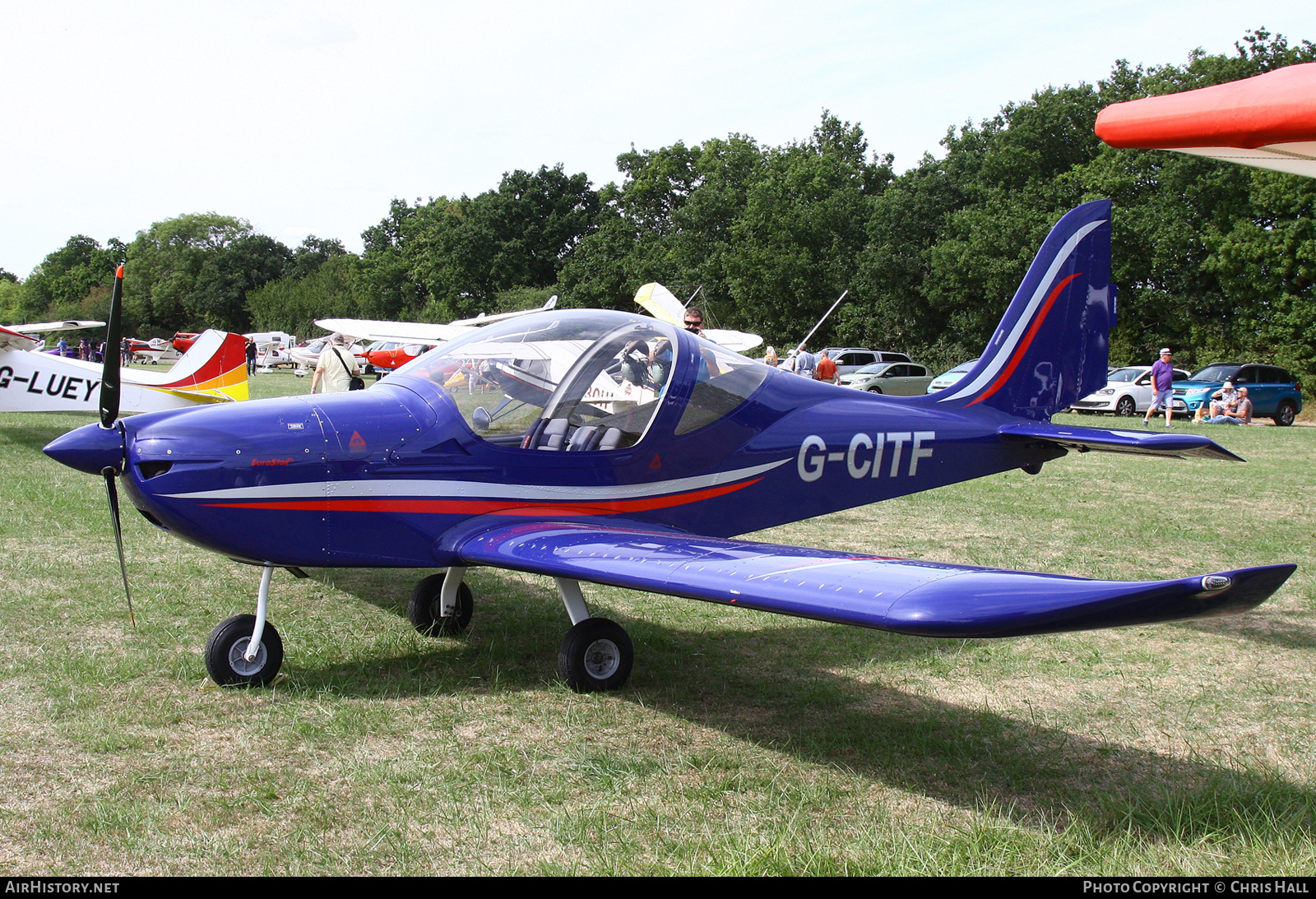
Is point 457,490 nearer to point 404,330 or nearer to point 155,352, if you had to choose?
point 404,330

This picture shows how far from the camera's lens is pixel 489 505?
450 centimetres

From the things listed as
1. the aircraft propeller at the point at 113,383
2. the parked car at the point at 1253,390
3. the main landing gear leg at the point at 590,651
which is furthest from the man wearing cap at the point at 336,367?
the parked car at the point at 1253,390

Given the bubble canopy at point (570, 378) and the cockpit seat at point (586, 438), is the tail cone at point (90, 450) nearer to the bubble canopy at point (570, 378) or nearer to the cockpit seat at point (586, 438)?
the bubble canopy at point (570, 378)

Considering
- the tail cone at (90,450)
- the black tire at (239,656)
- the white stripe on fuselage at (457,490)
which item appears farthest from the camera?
the black tire at (239,656)

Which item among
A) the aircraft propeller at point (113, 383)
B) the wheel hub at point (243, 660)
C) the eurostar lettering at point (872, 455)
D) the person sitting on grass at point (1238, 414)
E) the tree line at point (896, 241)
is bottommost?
the wheel hub at point (243, 660)

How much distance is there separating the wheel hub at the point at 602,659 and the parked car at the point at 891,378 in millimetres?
26417

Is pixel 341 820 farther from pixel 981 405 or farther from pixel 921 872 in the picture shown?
pixel 981 405

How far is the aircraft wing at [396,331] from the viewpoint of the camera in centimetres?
2567

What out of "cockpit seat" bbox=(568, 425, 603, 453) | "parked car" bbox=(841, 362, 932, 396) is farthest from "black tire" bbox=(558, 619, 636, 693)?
"parked car" bbox=(841, 362, 932, 396)

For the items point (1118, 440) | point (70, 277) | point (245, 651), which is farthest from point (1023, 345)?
point (70, 277)

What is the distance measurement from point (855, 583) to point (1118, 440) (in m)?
3.15

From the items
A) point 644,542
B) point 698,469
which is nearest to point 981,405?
point 698,469

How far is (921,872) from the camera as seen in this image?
2715 mm

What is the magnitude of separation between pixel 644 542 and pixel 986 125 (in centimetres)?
4585
